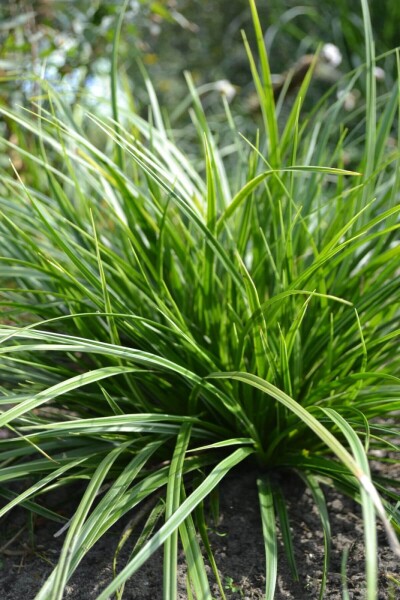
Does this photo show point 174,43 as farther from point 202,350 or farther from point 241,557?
point 241,557

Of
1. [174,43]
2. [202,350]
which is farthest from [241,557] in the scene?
[174,43]

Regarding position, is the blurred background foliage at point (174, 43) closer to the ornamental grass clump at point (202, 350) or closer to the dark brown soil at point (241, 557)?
the ornamental grass clump at point (202, 350)

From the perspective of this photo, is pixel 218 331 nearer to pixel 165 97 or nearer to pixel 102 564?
pixel 102 564

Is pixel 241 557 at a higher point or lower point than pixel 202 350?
lower

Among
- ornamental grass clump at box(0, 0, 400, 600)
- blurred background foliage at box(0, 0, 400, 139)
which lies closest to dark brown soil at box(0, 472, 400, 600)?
ornamental grass clump at box(0, 0, 400, 600)

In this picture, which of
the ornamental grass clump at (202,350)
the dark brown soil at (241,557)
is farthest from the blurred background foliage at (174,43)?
the dark brown soil at (241,557)
